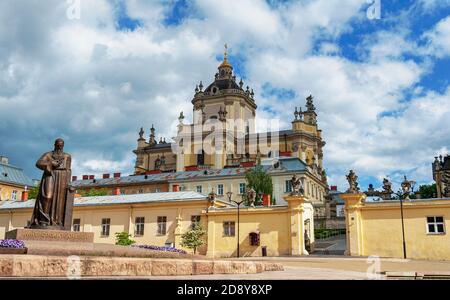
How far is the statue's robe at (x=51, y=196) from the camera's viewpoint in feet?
37.9

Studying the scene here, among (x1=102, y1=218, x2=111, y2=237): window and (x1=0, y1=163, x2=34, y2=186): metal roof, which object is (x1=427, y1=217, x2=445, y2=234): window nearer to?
(x1=102, y1=218, x2=111, y2=237): window

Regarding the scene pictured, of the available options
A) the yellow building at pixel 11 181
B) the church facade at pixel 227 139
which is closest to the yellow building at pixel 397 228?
the church facade at pixel 227 139

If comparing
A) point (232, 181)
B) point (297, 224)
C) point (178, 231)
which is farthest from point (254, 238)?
point (232, 181)

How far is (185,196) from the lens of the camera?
35.6 metres

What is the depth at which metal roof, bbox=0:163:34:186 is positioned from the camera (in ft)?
218

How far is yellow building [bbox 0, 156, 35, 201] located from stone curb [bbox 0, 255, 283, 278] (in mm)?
62661

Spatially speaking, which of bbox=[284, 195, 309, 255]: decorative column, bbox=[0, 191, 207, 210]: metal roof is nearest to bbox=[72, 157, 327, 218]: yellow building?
bbox=[0, 191, 207, 210]: metal roof

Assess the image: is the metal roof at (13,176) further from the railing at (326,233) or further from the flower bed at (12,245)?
the flower bed at (12,245)

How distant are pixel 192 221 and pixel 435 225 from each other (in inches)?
671

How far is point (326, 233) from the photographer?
44938 mm

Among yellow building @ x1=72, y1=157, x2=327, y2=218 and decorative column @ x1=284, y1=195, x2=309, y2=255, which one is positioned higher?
yellow building @ x1=72, y1=157, x2=327, y2=218

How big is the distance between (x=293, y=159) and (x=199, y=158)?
68.1 ft

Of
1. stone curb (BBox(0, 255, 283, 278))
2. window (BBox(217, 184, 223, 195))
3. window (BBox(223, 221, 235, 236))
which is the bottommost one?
stone curb (BBox(0, 255, 283, 278))
